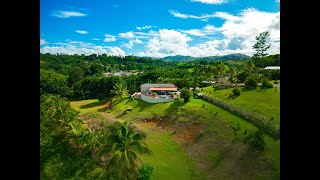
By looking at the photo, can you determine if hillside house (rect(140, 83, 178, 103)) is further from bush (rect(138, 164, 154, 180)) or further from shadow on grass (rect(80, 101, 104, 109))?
bush (rect(138, 164, 154, 180))

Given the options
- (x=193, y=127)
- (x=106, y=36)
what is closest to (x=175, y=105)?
(x=193, y=127)

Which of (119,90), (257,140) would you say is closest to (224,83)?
(119,90)

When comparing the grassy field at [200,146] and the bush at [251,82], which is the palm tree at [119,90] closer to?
the grassy field at [200,146]

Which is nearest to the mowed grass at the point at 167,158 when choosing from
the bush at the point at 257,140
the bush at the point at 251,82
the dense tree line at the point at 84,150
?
the dense tree line at the point at 84,150

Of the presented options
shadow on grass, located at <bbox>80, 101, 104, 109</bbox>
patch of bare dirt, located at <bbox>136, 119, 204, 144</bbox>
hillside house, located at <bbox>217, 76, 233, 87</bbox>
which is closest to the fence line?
patch of bare dirt, located at <bbox>136, 119, 204, 144</bbox>

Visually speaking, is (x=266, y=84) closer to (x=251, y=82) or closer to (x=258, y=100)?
(x=251, y=82)
